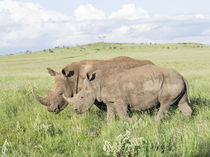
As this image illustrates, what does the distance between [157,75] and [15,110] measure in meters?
3.92

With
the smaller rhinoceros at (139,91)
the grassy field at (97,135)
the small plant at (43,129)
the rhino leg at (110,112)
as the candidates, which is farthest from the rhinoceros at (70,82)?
the small plant at (43,129)

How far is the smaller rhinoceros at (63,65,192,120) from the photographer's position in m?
5.93

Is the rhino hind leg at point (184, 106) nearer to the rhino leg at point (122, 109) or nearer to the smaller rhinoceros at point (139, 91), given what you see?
the smaller rhinoceros at point (139, 91)

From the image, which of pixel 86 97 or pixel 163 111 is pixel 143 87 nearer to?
pixel 163 111

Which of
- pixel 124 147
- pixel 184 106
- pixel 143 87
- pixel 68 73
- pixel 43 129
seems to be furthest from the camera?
pixel 68 73

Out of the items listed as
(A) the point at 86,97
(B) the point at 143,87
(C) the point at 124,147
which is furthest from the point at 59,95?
(C) the point at 124,147

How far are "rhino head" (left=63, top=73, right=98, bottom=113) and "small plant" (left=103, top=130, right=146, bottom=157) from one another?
2.40 m

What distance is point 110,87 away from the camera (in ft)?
20.0

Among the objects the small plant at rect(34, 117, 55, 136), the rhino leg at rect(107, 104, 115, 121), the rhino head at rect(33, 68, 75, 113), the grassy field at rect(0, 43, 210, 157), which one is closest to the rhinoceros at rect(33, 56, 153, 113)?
the rhino head at rect(33, 68, 75, 113)

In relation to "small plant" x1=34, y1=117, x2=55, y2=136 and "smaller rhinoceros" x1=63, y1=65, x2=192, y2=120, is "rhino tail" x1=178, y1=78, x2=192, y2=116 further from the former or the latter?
"small plant" x1=34, y1=117, x2=55, y2=136

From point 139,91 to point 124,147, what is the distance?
2249 mm

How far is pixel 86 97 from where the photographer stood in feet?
20.6

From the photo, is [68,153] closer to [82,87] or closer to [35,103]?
[82,87]

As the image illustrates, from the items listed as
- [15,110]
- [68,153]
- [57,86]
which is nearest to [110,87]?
[57,86]
